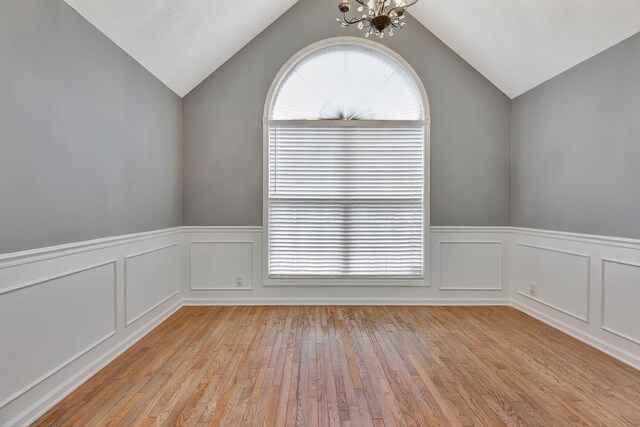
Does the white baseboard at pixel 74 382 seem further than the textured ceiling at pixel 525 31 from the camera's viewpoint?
No

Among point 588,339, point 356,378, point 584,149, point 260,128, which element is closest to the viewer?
point 356,378

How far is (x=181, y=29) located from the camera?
3.33 metres

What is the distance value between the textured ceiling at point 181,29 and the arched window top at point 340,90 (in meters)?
0.70

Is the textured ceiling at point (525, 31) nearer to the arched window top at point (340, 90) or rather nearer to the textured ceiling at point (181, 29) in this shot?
the arched window top at point (340, 90)

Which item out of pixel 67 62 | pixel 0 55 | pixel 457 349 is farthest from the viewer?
pixel 457 349

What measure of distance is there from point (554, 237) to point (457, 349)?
1.62 metres

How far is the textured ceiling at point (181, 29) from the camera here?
2732mm

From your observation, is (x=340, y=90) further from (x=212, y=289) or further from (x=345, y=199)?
(x=212, y=289)

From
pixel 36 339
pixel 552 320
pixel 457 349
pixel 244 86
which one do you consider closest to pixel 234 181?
pixel 244 86

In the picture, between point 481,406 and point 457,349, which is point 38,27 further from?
point 457,349

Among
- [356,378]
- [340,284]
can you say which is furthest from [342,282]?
[356,378]

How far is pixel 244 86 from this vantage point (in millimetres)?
4391

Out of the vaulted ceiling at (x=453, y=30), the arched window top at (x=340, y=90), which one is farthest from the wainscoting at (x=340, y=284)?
the vaulted ceiling at (x=453, y=30)

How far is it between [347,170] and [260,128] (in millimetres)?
1160
